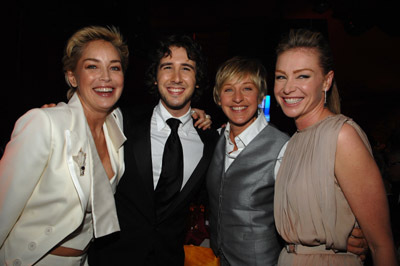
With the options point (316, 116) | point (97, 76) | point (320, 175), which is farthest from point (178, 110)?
point (320, 175)

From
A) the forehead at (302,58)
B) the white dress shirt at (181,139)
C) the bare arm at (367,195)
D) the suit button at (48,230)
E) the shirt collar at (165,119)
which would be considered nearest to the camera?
the bare arm at (367,195)

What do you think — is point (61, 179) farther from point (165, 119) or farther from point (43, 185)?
point (165, 119)

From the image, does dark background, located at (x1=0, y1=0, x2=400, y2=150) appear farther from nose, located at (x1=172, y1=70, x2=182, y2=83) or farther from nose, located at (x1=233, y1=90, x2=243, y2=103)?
nose, located at (x1=233, y1=90, x2=243, y2=103)

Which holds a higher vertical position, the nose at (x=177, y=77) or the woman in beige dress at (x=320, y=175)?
the nose at (x=177, y=77)

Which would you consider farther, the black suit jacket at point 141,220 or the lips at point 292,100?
the black suit jacket at point 141,220

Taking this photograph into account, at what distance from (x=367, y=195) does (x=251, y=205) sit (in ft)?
2.32

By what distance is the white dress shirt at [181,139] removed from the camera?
1915mm

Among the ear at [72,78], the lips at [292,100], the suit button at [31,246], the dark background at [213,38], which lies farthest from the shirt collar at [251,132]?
the dark background at [213,38]

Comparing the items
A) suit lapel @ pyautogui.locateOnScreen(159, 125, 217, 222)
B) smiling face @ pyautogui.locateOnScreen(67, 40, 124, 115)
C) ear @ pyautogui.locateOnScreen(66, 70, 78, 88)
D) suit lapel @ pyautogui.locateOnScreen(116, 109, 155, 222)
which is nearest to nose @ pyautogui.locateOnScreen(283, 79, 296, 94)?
suit lapel @ pyautogui.locateOnScreen(159, 125, 217, 222)

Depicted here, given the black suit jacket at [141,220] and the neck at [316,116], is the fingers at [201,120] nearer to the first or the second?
the black suit jacket at [141,220]

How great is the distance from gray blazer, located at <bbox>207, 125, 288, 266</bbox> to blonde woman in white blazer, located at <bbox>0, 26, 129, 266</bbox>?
2.60ft

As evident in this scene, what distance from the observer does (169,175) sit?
182cm

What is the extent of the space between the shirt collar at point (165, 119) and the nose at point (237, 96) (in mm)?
467

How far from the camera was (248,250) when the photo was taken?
1671 millimetres
